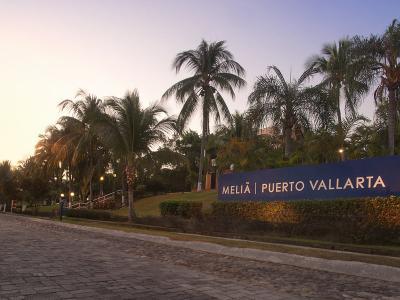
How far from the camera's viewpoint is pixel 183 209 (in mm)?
25344

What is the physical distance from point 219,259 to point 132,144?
1572 cm

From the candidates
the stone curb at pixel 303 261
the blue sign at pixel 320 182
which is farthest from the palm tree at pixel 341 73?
the stone curb at pixel 303 261

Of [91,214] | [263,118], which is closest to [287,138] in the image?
[263,118]

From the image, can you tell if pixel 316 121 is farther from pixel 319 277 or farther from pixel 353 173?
pixel 319 277

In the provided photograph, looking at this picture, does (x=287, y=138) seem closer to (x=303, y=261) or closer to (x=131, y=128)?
(x=131, y=128)

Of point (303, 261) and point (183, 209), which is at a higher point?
point (183, 209)

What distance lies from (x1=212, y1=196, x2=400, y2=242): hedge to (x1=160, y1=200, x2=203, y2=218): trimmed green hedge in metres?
3.87

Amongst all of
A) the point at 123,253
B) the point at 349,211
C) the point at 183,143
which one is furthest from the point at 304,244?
the point at 183,143

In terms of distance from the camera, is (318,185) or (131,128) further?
(131,128)

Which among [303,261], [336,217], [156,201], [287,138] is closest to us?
[303,261]

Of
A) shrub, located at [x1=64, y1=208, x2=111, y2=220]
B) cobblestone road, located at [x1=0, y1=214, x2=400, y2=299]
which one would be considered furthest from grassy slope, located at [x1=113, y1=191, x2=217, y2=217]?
cobblestone road, located at [x1=0, y1=214, x2=400, y2=299]

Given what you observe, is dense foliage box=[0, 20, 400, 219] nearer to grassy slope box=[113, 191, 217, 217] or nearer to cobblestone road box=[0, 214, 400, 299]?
grassy slope box=[113, 191, 217, 217]

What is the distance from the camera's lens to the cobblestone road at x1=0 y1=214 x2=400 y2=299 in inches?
284

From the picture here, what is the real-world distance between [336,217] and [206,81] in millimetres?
22767
